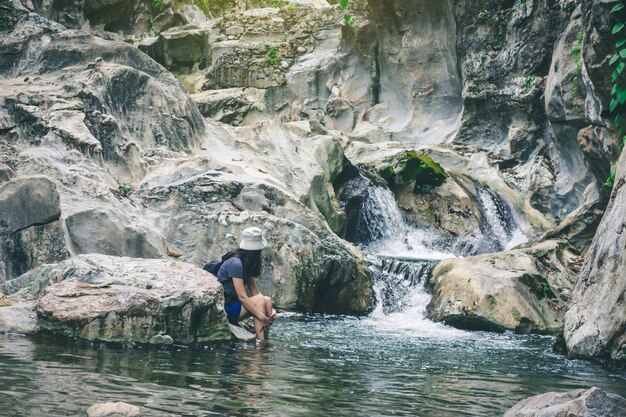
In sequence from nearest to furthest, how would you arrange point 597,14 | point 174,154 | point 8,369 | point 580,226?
1. point 8,369
2. point 597,14
3. point 174,154
4. point 580,226

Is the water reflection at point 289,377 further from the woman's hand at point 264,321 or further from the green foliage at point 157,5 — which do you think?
the green foliage at point 157,5

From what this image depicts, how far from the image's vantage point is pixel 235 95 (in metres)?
25.6

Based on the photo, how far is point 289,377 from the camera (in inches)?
270

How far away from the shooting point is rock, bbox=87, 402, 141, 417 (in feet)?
15.3

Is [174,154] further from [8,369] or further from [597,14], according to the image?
[8,369]

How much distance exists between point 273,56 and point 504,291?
18319 millimetres

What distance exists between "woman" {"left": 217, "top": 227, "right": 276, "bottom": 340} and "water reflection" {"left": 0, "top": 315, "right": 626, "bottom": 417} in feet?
1.19

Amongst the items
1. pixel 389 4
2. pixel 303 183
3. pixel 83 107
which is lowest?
pixel 303 183

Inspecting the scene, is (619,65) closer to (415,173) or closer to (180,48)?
(415,173)

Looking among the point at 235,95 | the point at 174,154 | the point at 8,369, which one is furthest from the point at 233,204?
the point at 235,95

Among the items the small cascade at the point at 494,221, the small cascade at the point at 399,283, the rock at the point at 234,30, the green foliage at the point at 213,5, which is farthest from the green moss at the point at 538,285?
the green foliage at the point at 213,5

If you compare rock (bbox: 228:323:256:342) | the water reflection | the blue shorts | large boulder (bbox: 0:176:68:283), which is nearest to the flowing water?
the water reflection

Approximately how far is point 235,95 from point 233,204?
1299 cm

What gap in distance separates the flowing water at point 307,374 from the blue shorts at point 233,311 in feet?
1.35
